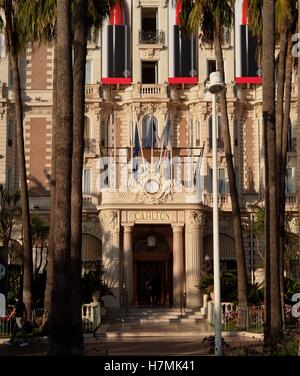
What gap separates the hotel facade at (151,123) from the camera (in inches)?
1636

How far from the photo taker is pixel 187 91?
4406cm

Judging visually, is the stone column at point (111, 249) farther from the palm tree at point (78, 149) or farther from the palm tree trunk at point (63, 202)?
the palm tree trunk at point (63, 202)

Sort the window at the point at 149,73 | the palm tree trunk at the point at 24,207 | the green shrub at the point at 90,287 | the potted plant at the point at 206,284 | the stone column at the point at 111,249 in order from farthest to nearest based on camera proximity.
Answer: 1. the window at the point at 149,73
2. the stone column at the point at 111,249
3. the potted plant at the point at 206,284
4. the green shrub at the point at 90,287
5. the palm tree trunk at the point at 24,207

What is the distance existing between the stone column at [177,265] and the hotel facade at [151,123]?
272cm

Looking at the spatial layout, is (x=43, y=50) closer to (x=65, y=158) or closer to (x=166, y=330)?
(x=166, y=330)

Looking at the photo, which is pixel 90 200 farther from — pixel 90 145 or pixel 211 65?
pixel 211 65

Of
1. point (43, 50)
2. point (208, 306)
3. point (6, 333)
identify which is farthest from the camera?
point (43, 50)

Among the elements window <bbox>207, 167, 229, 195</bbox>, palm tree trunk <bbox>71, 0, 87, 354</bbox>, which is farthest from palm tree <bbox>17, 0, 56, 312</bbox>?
window <bbox>207, 167, 229, 195</bbox>

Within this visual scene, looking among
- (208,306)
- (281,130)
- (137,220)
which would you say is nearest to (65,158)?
(281,130)

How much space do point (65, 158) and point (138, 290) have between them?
82.4 feet

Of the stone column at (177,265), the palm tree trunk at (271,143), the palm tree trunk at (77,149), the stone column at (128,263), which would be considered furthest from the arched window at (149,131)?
the palm tree trunk at (77,149)

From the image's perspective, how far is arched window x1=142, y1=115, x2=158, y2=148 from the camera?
42.3 m

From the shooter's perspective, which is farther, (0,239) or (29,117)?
(29,117)

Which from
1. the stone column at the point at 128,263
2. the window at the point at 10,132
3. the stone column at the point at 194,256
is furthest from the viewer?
the window at the point at 10,132
